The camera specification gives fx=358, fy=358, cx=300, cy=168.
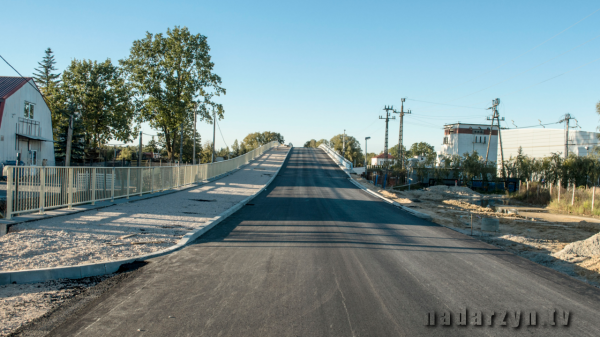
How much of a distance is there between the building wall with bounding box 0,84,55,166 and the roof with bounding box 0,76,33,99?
343mm

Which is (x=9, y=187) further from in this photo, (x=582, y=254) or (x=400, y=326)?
(x=582, y=254)

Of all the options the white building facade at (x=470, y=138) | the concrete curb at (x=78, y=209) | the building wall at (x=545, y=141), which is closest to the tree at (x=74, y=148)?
the concrete curb at (x=78, y=209)

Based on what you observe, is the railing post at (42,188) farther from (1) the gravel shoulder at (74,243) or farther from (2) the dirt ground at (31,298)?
(2) the dirt ground at (31,298)

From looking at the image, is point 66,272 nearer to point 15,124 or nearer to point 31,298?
point 31,298

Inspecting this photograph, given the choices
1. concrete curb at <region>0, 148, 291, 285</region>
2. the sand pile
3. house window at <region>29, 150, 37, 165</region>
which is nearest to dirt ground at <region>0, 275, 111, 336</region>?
concrete curb at <region>0, 148, 291, 285</region>

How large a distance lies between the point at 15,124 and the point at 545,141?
84320 millimetres

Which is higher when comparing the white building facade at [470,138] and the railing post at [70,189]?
the white building facade at [470,138]

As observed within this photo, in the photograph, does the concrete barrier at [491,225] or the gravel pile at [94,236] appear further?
the concrete barrier at [491,225]

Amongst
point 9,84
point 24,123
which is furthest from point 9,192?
point 9,84

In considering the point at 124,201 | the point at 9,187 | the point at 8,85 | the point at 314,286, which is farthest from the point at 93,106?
the point at 314,286

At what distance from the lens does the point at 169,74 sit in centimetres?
4169

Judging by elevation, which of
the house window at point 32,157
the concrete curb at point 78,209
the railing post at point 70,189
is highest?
the house window at point 32,157

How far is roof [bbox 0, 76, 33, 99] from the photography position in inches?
1163

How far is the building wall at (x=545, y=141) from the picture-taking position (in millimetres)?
65250
